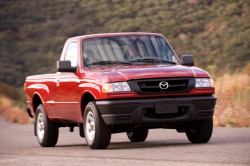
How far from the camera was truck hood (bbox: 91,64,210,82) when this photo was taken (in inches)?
381

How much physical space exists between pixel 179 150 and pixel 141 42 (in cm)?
256

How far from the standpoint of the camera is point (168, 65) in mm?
10539

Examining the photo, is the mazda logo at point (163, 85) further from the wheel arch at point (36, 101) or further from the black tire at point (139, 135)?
the wheel arch at point (36, 101)

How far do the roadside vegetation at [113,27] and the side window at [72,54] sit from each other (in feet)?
86.0

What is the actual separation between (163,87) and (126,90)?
57 cm

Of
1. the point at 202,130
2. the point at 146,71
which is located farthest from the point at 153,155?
the point at 202,130

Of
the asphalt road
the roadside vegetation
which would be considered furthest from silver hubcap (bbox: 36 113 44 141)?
the roadside vegetation

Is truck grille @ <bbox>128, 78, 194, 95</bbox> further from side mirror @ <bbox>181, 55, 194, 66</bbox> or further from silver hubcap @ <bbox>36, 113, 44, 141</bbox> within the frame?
silver hubcap @ <bbox>36, 113, 44, 141</bbox>

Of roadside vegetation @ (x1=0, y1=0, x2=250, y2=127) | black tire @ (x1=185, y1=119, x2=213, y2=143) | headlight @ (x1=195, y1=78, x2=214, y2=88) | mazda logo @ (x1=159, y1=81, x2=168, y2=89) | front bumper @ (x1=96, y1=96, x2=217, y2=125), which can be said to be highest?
mazda logo @ (x1=159, y1=81, x2=168, y2=89)

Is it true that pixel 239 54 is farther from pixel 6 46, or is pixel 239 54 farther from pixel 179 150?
pixel 179 150

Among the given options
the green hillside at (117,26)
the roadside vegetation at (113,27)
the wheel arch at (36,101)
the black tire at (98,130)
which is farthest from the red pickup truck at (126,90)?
the green hillside at (117,26)

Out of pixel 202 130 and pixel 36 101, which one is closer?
pixel 202 130

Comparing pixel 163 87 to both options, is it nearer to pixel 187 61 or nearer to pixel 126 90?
pixel 126 90

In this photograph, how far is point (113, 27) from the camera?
187 ft
